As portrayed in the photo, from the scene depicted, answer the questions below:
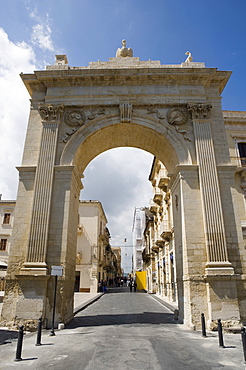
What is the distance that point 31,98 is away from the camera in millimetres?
12836

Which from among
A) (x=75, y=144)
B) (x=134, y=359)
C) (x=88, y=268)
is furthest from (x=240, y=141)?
(x=88, y=268)

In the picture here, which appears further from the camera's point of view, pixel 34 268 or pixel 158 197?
pixel 158 197

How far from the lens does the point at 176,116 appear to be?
12.1 meters

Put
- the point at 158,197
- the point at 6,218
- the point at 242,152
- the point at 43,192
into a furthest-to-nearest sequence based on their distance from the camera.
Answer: the point at 6,218, the point at 158,197, the point at 242,152, the point at 43,192

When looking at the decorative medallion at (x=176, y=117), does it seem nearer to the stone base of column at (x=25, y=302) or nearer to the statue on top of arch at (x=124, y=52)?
the statue on top of arch at (x=124, y=52)

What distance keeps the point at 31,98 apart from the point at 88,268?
2434 centimetres

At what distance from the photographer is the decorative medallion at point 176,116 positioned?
12102 mm

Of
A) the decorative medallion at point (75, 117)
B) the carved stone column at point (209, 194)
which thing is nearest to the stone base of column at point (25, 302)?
the carved stone column at point (209, 194)

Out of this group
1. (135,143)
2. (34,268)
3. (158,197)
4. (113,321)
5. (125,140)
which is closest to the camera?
(34,268)

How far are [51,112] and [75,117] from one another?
111 centimetres

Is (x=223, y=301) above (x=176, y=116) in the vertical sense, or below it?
below

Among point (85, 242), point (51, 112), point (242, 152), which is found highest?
point (242, 152)

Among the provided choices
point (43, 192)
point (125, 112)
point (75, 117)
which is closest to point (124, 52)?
point (125, 112)

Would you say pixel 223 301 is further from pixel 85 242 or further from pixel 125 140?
pixel 85 242
